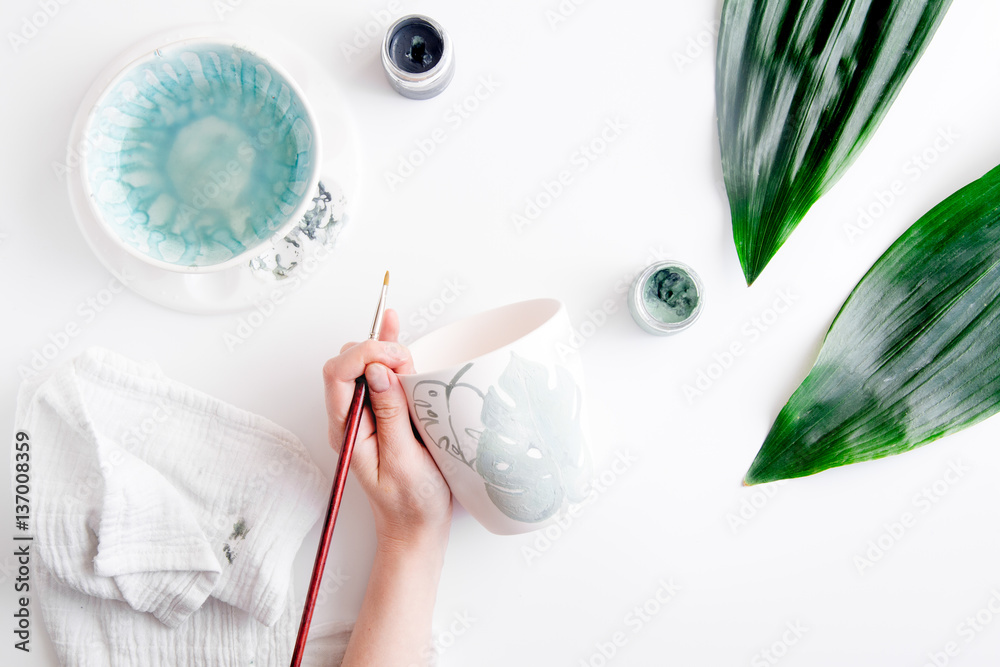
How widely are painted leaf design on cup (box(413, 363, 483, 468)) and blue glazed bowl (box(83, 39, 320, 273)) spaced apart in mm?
230

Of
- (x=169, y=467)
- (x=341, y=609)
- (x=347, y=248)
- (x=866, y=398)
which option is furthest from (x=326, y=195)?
(x=866, y=398)

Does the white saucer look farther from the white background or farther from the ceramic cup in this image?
the ceramic cup

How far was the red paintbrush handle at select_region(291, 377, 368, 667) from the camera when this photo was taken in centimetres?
45

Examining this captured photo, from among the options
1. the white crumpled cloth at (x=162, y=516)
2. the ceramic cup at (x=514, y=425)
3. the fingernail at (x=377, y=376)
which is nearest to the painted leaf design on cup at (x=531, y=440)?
the ceramic cup at (x=514, y=425)

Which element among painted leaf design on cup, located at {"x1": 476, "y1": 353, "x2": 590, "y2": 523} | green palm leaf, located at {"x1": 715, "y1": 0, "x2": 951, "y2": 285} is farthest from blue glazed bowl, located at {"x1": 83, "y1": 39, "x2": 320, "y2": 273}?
green palm leaf, located at {"x1": 715, "y1": 0, "x2": 951, "y2": 285}

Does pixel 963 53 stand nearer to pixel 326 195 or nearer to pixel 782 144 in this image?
pixel 782 144

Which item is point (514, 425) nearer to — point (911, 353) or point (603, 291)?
point (603, 291)

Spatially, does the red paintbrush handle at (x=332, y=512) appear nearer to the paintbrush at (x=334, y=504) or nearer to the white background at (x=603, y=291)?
the paintbrush at (x=334, y=504)

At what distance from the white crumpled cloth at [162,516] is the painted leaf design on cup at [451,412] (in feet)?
0.65

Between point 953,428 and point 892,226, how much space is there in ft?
0.81

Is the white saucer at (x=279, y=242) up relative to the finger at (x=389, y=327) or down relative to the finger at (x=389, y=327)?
up

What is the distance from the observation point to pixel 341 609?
68cm

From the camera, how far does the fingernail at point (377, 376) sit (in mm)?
542

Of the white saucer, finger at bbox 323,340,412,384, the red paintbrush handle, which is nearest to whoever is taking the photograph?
the red paintbrush handle
